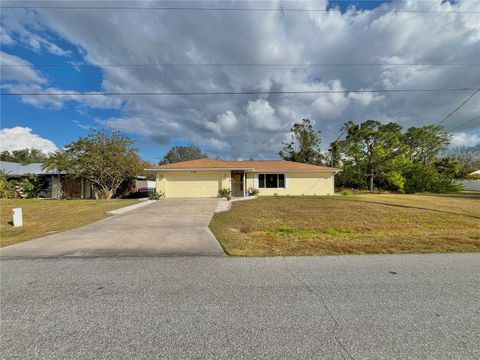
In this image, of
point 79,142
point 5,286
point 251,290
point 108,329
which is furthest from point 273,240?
point 79,142

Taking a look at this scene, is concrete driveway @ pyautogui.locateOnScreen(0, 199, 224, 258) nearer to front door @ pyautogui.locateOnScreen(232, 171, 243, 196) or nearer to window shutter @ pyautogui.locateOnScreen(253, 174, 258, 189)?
front door @ pyautogui.locateOnScreen(232, 171, 243, 196)

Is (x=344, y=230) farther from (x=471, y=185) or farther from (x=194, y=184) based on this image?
(x=471, y=185)

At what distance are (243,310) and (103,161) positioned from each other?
20.4 meters

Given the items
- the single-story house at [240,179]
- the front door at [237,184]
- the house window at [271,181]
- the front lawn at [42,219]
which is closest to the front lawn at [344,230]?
the front lawn at [42,219]

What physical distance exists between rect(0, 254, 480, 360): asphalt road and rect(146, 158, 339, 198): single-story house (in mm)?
15402

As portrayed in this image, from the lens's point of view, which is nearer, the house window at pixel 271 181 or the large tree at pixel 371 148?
the house window at pixel 271 181

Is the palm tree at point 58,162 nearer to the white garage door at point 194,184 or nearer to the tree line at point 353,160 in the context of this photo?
the tree line at point 353,160

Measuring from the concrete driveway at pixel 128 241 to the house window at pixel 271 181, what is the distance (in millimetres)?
12240

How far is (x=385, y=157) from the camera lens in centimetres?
2892

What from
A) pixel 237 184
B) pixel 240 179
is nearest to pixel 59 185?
pixel 237 184

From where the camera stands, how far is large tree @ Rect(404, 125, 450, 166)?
35.2 m

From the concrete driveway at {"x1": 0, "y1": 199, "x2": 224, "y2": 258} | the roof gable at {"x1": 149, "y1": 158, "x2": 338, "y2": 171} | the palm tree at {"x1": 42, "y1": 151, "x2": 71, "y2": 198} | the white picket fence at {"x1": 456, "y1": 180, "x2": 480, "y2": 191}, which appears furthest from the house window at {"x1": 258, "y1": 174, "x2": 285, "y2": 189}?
the white picket fence at {"x1": 456, "y1": 180, "x2": 480, "y2": 191}

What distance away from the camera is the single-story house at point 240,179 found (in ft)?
65.8

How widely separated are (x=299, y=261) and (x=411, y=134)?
131ft
